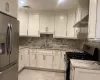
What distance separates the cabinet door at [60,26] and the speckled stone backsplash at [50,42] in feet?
1.33

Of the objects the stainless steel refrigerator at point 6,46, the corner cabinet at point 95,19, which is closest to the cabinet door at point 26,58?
the stainless steel refrigerator at point 6,46

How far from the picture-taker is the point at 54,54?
177 inches

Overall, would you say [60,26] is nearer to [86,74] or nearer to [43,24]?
[43,24]

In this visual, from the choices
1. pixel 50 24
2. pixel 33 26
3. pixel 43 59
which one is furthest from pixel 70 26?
pixel 43 59

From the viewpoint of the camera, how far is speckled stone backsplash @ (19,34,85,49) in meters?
4.99

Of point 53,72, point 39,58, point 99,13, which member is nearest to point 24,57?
point 39,58

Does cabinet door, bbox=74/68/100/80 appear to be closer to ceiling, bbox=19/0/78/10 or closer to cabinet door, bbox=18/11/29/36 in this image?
ceiling, bbox=19/0/78/10

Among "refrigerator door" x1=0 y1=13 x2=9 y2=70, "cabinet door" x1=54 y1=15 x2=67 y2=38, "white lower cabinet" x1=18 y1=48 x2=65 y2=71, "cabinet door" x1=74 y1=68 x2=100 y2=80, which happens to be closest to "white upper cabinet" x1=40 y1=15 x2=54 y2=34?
"cabinet door" x1=54 y1=15 x2=67 y2=38

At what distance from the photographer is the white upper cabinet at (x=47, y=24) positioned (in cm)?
480

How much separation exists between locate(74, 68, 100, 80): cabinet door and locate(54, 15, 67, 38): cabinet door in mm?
2903

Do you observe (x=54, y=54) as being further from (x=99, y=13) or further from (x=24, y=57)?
(x=99, y=13)

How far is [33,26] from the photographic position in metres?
4.89

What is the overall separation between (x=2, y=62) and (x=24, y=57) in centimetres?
275

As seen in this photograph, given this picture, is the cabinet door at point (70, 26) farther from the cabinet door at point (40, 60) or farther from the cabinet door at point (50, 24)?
the cabinet door at point (40, 60)
